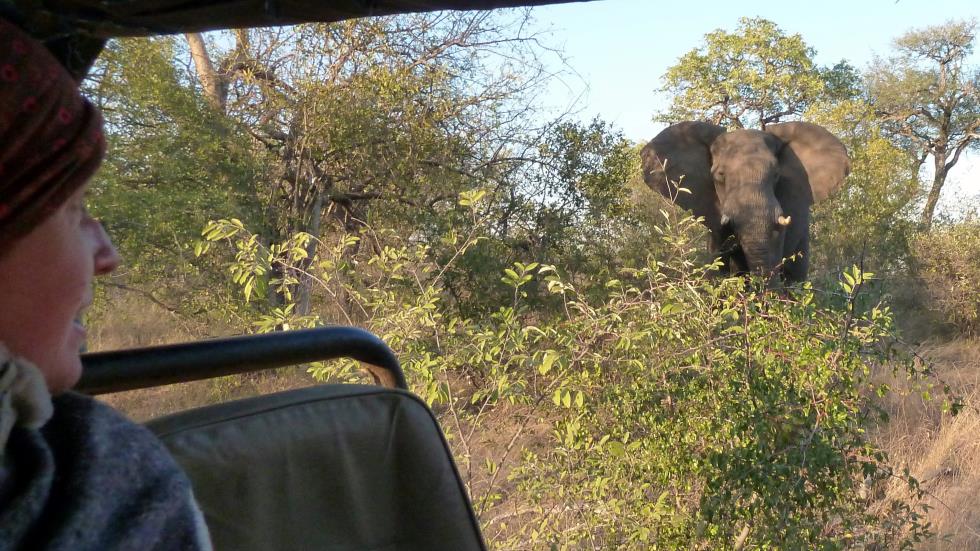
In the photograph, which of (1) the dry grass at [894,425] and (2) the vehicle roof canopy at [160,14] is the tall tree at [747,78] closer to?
(1) the dry grass at [894,425]

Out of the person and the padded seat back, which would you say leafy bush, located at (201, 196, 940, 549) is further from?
the person

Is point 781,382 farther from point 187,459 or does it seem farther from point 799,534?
point 187,459

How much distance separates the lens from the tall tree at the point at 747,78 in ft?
36.2

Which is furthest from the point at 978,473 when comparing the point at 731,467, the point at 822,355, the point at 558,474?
the point at 558,474

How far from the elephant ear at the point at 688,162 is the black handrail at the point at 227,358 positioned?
758 centimetres

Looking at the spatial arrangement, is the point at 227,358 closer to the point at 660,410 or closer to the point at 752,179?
the point at 660,410

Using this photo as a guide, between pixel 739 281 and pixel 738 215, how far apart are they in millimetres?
5075

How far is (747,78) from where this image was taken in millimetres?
10969

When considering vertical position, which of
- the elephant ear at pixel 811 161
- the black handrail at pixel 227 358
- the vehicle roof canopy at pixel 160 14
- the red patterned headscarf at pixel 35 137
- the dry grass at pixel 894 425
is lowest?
the dry grass at pixel 894 425

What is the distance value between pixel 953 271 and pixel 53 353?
10.1m

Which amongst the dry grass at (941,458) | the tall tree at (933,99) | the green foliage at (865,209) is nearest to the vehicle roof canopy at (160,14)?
the dry grass at (941,458)

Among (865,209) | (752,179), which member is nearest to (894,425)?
(752,179)

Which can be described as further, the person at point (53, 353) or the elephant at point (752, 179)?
the elephant at point (752, 179)

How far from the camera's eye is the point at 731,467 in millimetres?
2938
